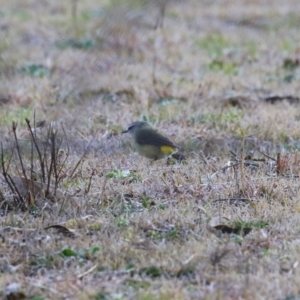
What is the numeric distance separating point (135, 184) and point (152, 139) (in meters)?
1.10

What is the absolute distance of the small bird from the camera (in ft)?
20.4

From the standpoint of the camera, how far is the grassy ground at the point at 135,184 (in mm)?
2768

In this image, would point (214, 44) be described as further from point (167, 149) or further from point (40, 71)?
point (167, 149)

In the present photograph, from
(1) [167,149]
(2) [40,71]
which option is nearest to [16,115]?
(1) [167,149]

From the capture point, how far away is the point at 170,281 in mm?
3637

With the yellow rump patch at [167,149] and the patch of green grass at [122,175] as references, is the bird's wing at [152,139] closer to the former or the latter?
the yellow rump patch at [167,149]

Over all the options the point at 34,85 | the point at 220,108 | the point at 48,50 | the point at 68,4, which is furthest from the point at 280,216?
the point at 68,4

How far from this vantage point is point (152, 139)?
6305 millimetres

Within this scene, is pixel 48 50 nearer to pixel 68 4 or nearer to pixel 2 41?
pixel 68 4

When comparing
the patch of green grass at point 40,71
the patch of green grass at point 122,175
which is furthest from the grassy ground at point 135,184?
the patch of green grass at point 40,71

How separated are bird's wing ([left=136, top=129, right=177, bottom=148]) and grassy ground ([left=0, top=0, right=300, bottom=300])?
14 centimetres

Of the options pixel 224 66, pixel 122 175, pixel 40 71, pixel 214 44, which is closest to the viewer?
pixel 122 175

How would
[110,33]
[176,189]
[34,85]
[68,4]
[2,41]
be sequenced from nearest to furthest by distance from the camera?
[110,33], [2,41], [176,189], [34,85], [68,4]

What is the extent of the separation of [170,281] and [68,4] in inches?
478
